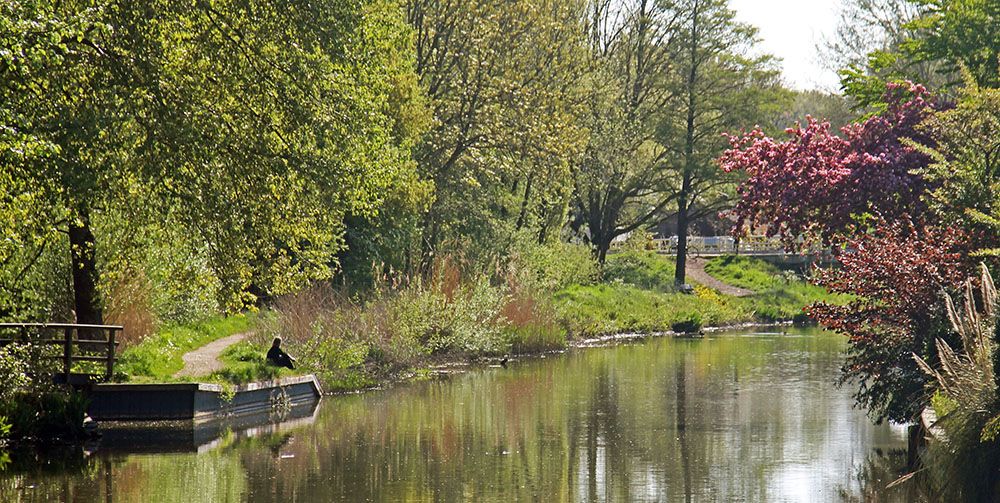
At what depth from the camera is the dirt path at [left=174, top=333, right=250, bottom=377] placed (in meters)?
26.7

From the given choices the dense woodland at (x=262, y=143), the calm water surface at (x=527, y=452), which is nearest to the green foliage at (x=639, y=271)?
the dense woodland at (x=262, y=143)

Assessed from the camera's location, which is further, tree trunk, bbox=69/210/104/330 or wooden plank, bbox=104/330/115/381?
tree trunk, bbox=69/210/104/330

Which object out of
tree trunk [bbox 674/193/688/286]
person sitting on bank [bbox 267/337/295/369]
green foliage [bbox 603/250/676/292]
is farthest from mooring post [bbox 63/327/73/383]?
tree trunk [bbox 674/193/688/286]

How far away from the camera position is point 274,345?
91.8 ft

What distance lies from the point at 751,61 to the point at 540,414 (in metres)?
37.4

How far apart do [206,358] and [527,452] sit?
9994 mm

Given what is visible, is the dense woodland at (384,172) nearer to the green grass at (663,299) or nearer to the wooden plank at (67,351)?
the wooden plank at (67,351)

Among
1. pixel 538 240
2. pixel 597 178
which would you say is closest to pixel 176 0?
pixel 538 240

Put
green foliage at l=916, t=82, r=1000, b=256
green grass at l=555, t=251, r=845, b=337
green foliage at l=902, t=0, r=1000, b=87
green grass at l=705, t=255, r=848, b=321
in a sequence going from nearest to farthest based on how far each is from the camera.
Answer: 1. green foliage at l=916, t=82, r=1000, b=256
2. green foliage at l=902, t=0, r=1000, b=87
3. green grass at l=555, t=251, r=845, b=337
4. green grass at l=705, t=255, r=848, b=321

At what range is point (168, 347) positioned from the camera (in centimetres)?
2875

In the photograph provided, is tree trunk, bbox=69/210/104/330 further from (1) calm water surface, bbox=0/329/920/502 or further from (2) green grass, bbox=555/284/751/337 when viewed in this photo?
(2) green grass, bbox=555/284/751/337

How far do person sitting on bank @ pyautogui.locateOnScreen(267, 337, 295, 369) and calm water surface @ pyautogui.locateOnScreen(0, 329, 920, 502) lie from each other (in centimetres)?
122

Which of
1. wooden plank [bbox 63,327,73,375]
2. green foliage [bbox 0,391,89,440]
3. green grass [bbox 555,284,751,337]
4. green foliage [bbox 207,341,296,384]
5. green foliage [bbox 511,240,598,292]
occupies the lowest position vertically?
green foliage [bbox 0,391,89,440]

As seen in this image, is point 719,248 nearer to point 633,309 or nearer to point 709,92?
point 709,92
